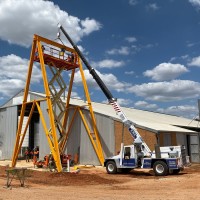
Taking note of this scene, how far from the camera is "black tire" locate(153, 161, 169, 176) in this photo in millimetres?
21438

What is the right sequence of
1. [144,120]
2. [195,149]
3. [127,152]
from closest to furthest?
[127,152] → [195,149] → [144,120]

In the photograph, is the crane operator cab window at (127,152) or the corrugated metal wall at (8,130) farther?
the corrugated metal wall at (8,130)

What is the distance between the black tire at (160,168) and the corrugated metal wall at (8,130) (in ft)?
68.0

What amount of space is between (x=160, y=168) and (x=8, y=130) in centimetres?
2264

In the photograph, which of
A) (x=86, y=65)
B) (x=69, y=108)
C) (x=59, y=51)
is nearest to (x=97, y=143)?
(x=69, y=108)

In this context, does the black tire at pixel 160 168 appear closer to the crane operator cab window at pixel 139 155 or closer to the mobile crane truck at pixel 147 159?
the mobile crane truck at pixel 147 159

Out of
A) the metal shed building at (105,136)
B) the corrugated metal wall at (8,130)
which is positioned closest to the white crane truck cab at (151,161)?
the metal shed building at (105,136)

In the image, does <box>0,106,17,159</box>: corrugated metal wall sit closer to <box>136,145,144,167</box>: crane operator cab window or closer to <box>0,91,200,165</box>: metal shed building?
<box>0,91,200,165</box>: metal shed building

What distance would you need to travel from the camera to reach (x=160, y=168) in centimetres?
2172

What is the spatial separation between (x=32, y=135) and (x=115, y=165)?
73.3ft

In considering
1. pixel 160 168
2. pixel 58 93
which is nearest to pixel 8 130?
pixel 58 93

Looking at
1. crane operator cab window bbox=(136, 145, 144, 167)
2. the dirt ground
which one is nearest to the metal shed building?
crane operator cab window bbox=(136, 145, 144, 167)

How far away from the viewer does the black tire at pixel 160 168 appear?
2144 cm

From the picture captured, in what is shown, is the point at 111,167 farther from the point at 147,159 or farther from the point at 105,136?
the point at 105,136
